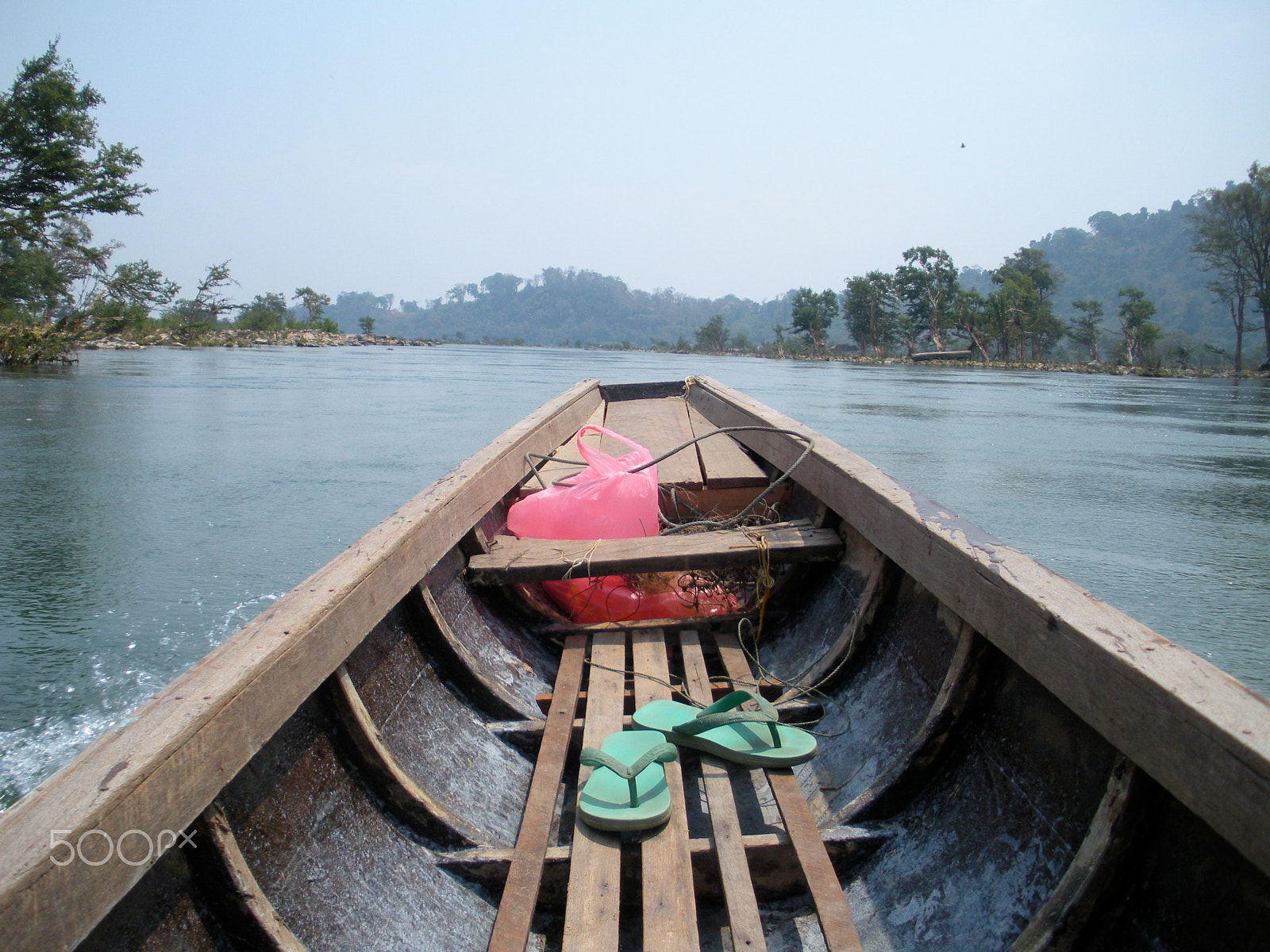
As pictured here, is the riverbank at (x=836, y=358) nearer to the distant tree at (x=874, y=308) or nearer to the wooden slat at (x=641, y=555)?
the distant tree at (x=874, y=308)

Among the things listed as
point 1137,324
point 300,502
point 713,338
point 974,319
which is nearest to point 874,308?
point 974,319

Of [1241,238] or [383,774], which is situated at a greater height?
[1241,238]

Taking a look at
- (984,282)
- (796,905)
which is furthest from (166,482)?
(984,282)

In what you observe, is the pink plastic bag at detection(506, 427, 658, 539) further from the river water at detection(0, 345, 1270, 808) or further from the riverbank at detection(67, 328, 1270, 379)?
the riverbank at detection(67, 328, 1270, 379)

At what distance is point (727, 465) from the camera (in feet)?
13.4

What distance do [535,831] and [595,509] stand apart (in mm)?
1690

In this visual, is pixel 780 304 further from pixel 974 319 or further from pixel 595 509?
pixel 595 509

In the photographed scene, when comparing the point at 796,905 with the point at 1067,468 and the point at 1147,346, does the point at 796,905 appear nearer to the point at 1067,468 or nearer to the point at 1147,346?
the point at 1067,468

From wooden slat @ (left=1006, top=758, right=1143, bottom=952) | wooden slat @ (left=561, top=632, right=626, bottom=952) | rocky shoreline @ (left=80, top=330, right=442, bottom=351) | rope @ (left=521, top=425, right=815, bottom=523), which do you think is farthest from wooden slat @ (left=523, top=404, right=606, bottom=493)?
rocky shoreline @ (left=80, top=330, right=442, bottom=351)

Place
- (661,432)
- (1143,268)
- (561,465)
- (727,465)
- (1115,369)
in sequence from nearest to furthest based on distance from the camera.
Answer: (727,465) → (561,465) → (661,432) → (1115,369) → (1143,268)

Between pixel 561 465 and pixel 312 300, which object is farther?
pixel 312 300

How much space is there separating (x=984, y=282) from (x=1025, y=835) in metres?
163

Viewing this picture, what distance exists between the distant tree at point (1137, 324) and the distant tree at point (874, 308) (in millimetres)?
17079

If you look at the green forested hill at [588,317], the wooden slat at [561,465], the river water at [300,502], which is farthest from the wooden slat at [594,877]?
the green forested hill at [588,317]
